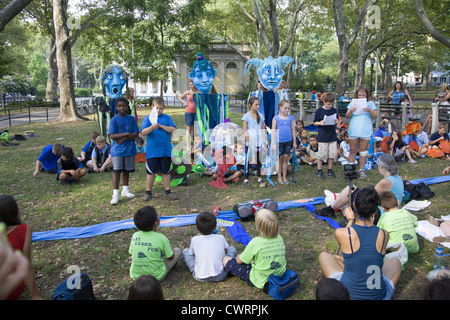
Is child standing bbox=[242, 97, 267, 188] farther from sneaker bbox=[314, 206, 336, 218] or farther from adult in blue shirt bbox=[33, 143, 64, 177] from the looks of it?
adult in blue shirt bbox=[33, 143, 64, 177]

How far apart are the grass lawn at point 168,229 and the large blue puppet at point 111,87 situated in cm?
167

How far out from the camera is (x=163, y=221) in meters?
4.80

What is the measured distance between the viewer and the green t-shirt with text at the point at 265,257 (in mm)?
3121

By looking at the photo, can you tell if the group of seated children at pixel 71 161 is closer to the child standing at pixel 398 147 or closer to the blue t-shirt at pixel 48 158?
the blue t-shirt at pixel 48 158

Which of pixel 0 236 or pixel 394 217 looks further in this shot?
pixel 394 217

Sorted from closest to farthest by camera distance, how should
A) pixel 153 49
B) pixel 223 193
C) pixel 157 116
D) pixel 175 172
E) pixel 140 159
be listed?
pixel 157 116 < pixel 223 193 < pixel 175 172 < pixel 140 159 < pixel 153 49

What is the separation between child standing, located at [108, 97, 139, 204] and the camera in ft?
17.5

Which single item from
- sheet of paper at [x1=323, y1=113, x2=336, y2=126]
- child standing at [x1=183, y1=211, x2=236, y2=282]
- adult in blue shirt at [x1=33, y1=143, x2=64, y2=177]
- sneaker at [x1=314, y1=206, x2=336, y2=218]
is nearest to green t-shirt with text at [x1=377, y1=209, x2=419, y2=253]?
sneaker at [x1=314, y1=206, x2=336, y2=218]

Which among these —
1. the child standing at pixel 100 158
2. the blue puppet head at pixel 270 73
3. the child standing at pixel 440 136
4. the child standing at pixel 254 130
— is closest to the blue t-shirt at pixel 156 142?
the child standing at pixel 254 130

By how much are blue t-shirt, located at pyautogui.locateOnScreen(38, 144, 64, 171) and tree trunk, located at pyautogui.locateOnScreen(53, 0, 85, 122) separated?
9.95m

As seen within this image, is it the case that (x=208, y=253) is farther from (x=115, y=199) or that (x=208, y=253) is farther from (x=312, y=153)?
(x=312, y=153)
